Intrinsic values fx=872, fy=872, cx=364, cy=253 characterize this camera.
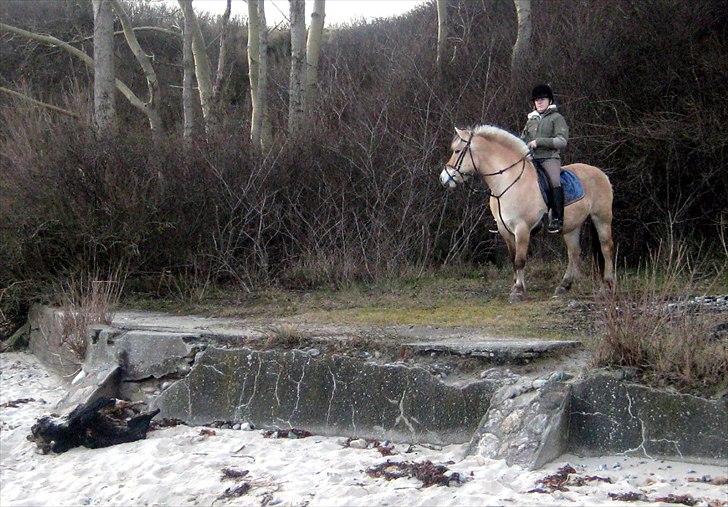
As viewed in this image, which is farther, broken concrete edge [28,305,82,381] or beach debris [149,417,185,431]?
broken concrete edge [28,305,82,381]

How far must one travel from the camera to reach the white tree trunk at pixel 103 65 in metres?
15.3

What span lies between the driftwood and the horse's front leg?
472 centimetres

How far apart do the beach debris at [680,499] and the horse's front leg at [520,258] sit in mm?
5195

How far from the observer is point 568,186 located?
35.5ft

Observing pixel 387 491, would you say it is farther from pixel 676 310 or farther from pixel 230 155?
pixel 230 155

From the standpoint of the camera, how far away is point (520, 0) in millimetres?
16719

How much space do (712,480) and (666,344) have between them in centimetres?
119

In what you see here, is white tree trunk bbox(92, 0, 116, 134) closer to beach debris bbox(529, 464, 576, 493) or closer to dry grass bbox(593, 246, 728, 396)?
dry grass bbox(593, 246, 728, 396)

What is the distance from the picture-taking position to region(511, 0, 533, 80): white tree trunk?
16.0m

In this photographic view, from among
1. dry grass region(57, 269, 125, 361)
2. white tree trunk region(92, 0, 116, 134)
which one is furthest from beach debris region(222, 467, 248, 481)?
white tree trunk region(92, 0, 116, 134)

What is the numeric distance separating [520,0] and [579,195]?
7.15m

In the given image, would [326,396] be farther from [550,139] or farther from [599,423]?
[550,139]

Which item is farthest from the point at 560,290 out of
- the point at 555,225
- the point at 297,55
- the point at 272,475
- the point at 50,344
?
the point at 297,55

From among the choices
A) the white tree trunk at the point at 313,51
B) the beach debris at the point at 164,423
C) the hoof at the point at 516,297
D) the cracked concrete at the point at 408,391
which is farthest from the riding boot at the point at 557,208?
the white tree trunk at the point at 313,51
